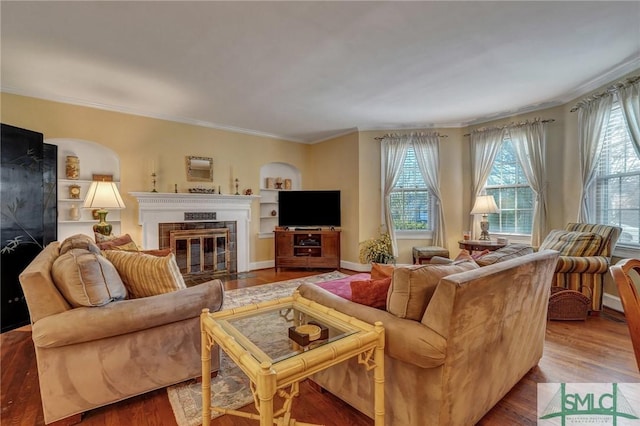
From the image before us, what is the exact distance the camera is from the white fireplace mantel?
445 cm

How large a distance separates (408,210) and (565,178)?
2.30 m

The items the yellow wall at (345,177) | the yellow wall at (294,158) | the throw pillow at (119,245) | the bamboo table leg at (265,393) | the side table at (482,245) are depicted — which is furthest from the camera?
the yellow wall at (345,177)

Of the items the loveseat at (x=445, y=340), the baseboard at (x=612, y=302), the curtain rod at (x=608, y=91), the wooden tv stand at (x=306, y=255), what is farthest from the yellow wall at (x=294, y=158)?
the loveseat at (x=445, y=340)

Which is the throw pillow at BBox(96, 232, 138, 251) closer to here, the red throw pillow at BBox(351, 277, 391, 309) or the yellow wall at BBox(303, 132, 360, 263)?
the red throw pillow at BBox(351, 277, 391, 309)

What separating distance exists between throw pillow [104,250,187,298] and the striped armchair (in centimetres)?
374

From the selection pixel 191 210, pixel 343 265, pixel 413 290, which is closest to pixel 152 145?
pixel 191 210

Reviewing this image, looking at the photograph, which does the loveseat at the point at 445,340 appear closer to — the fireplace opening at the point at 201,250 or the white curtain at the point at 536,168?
the white curtain at the point at 536,168

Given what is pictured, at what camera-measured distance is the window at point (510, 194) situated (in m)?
4.52

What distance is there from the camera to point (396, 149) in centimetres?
535

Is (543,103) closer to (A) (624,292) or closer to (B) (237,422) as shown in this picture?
(A) (624,292)

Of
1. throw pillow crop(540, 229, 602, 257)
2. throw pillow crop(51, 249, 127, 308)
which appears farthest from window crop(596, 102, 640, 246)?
throw pillow crop(51, 249, 127, 308)

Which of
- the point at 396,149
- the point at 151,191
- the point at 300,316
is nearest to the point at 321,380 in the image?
the point at 300,316

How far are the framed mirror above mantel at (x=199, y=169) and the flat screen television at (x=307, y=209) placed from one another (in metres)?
1.38

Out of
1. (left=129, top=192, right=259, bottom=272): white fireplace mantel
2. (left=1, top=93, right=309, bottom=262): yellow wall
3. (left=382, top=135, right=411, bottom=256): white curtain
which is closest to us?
(left=1, top=93, right=309, bottom=262): yellow wall
